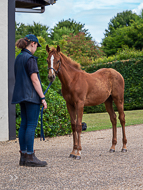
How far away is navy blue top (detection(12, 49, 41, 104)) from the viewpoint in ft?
14.2

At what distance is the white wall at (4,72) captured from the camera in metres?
7.19

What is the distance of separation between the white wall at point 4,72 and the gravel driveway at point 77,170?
0.69 meters

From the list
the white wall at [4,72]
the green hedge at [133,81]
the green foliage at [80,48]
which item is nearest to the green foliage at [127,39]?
the green foliage at [80,48]

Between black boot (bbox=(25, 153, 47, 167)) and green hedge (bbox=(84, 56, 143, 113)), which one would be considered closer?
black boot (bbox=(25, 153, 47, 167))

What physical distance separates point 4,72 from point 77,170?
4.02 metres

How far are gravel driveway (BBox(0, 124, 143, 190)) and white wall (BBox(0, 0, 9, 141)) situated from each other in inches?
27.1

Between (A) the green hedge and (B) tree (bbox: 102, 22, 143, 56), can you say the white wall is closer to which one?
(A) the green hedge

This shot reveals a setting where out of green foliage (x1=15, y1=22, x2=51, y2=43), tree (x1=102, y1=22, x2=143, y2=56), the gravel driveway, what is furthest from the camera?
green foliage (x1=15, y1=22, x2=51, y2=43)

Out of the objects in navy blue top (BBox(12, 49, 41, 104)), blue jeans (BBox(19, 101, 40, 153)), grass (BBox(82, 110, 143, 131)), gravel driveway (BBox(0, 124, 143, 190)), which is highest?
navy blue top (BBox(12, 49, 41, 104))

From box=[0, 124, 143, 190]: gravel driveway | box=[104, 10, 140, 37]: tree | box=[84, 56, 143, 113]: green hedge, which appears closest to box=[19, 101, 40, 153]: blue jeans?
box=[0, 124, 143, 190]: gravel driveway

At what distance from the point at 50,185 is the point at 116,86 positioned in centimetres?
333

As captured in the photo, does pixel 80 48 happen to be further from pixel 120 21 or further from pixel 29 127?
pixel 29 127

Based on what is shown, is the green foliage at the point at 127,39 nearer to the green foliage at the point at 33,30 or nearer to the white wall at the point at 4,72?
the green foliage at the point at 33,30

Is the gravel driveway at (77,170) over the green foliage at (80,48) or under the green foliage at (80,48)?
under
